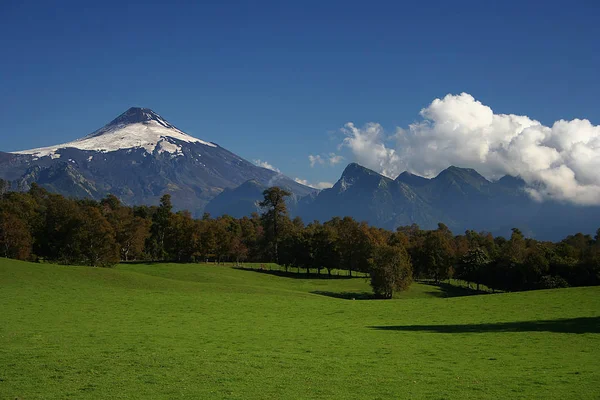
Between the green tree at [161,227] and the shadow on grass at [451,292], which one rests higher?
the green tree at [161,227]

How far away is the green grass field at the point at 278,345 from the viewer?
16.8 meters

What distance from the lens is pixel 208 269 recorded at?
3361 inches

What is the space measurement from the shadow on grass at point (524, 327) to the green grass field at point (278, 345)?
0.39 feet

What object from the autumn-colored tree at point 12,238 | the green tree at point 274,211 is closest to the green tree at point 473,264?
the green tree at point 274,211

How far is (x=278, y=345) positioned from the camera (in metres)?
26.3

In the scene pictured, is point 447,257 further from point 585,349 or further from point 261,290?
point 585,349

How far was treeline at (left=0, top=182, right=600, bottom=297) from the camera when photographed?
7562 cm

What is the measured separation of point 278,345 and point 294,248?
70.7 metres

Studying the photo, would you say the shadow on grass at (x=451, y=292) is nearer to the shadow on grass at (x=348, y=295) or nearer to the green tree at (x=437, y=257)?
the green tree at (x=437, y=257)

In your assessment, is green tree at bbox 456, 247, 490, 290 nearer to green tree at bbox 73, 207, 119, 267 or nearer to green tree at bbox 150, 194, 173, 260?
green tree at bbox 150, 194, 173, 260

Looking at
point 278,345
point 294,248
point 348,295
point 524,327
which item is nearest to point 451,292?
point 348,295

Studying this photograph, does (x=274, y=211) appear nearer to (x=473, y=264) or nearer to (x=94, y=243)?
(x=94, y=243)

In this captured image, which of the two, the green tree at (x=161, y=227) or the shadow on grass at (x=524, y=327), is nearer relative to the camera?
the shadow on grass at (x=524, y=327)

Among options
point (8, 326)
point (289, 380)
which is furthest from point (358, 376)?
point (8, 326)
